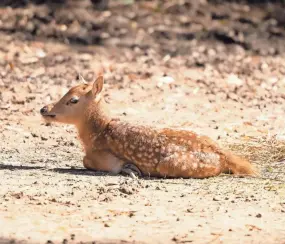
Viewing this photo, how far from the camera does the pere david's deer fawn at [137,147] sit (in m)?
8.95

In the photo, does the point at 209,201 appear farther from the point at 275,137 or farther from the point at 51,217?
the point at 275,137

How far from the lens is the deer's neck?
9.39 metres

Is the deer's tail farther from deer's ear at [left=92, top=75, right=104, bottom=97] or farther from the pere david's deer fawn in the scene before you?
deer's ear at [left=92, top=75, right=104, bottom=97]

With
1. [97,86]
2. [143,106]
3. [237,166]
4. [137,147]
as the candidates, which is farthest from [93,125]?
[143,106]

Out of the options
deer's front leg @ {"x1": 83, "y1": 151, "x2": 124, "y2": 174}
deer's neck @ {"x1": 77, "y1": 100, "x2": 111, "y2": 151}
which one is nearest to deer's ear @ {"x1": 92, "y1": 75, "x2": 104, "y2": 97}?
deer's neck @ {"x1": 77, "y1": 100, "x2": 111, "y2": 151}

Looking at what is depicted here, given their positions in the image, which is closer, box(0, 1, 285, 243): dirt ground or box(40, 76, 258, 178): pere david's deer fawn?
box(0, 1, 285, 243): dirt ground

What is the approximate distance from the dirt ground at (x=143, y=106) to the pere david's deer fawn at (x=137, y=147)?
12 centimetres

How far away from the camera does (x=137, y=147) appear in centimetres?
903

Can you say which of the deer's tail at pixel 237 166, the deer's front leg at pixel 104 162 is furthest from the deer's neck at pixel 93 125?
the deer's tail at pixel 237 166

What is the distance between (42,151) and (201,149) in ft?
7.08

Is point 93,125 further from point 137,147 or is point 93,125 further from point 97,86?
point 137,147

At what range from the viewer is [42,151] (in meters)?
10.4

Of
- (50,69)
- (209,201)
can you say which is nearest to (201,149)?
(209,201)

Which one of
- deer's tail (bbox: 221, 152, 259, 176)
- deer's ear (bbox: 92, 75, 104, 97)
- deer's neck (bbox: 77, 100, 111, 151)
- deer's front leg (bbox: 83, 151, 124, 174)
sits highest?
deer's ear (bbox: 92, 75, 104, 97)
